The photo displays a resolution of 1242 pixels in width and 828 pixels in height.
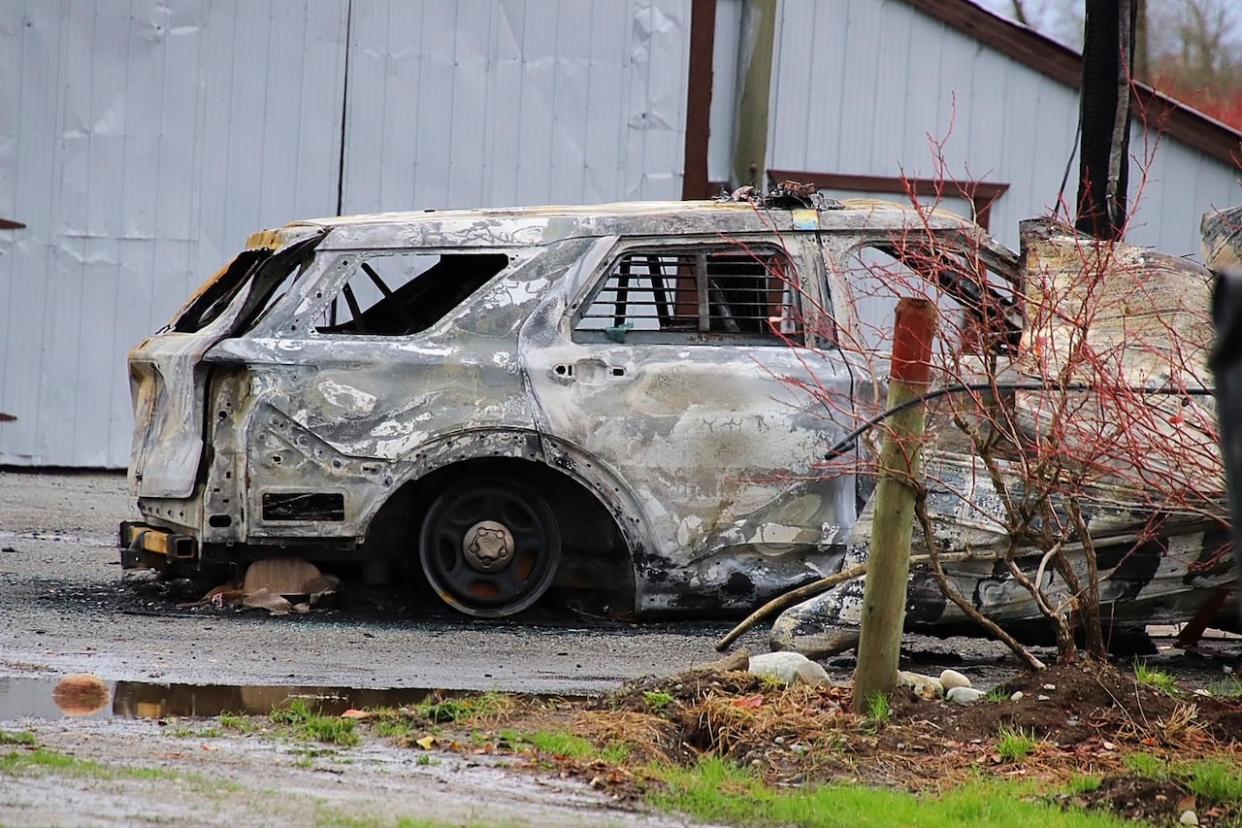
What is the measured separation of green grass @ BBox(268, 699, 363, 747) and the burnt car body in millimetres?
2211

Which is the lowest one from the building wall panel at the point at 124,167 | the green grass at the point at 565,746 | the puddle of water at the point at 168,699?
the puddle of water at the point at 168,699

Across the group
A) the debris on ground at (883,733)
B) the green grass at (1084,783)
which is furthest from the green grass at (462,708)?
the green grass at (1084,783)

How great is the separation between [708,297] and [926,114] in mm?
7524

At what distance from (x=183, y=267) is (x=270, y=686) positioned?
353 inches

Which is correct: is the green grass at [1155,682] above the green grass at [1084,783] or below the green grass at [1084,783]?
above

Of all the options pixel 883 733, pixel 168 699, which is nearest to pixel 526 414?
pixel 168 699

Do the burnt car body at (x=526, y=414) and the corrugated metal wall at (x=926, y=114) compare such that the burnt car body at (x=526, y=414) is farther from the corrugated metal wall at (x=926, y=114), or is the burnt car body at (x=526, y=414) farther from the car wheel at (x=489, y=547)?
the corrugated metal wall at (x=926, y=114)

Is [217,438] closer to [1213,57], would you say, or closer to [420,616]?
[420,616]

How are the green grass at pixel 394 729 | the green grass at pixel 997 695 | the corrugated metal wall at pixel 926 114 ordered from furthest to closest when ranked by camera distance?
the corrugated metal wall at pixel 926 114 < the green grass at pixel 997 695 < the green grass at pixel 394 729

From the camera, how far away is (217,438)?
7570mm

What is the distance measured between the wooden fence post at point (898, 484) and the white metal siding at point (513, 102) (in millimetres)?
9616

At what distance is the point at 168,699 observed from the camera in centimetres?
583

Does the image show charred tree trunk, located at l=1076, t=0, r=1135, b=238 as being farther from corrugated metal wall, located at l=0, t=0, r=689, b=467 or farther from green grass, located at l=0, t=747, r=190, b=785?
green grass, located at l=0, t=747, r=190, b=785

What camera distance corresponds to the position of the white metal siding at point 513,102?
1464 centimetres
